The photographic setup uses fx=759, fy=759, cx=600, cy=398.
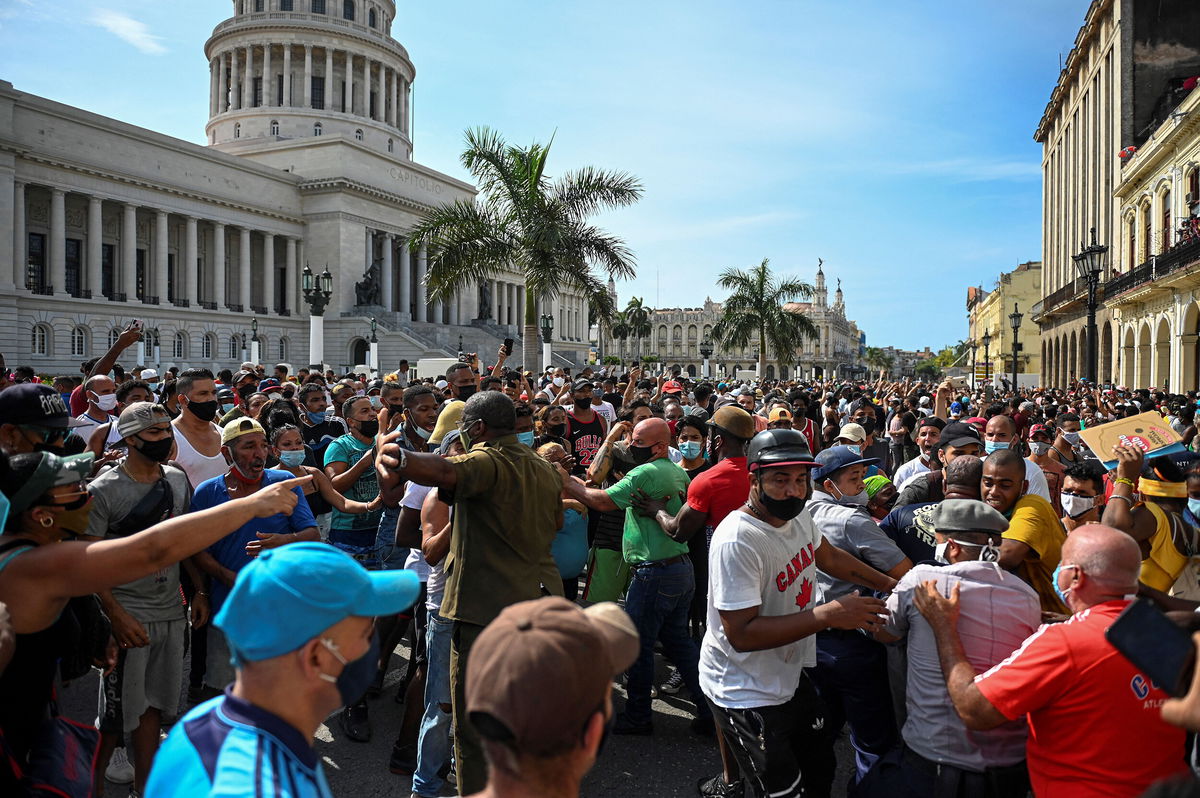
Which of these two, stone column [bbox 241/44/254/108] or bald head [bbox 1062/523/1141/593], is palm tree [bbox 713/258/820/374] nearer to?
bald head [bbox 1062/523/1141/593]

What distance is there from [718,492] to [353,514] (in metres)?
2.84

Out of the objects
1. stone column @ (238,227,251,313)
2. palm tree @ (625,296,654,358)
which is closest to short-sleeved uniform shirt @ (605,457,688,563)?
stone column @ (238,227,251,313)

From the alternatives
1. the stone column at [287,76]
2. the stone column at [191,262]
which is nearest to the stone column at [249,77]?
the stone column at [287,76]

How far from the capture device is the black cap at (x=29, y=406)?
395 cm

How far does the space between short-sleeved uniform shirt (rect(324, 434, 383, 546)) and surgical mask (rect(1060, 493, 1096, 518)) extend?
482 cm

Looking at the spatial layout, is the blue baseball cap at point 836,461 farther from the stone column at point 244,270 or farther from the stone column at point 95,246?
the stone column at point 244,270

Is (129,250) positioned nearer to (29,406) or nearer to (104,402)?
(104,402)

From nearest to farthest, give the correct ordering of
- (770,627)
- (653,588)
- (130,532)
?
(770,627) → (130,532) → (653,588)

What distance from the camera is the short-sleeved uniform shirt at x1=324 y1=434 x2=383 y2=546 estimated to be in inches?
235

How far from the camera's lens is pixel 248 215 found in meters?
50.7

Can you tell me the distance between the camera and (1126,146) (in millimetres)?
32719

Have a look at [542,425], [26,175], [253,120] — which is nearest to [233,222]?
[26,175]

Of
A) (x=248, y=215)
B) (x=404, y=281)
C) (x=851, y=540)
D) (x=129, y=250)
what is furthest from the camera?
(x=404, y=281)

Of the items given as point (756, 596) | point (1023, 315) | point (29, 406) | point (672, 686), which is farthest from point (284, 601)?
point (1023, 315)
